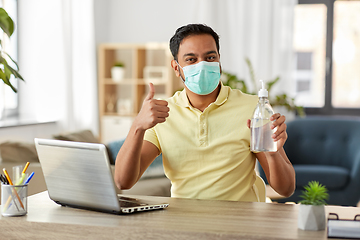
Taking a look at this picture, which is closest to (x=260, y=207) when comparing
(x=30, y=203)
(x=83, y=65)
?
(x=30, y=203)

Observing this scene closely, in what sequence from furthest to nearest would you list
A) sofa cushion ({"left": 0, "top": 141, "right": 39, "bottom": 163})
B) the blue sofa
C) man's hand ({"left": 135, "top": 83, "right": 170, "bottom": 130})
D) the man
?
the blue sofa < sofa cushion ({"left": 0, "top": 141, "right": 39, "bottom": 163}) < the man < man's hand ({"left": 135, "top": 83, "right": 170, "bottom": 130})

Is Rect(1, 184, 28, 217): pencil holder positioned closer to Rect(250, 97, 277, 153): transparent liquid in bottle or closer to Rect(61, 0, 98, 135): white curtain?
Rect(250, 97, 277, 153): transparent liquid in bottle

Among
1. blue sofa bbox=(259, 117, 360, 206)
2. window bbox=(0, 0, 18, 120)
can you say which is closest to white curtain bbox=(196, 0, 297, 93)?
blue sofa bbox=(259, 117, 360, 206)

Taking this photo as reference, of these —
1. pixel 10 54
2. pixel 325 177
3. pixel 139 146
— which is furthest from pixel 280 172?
pixel 10 54

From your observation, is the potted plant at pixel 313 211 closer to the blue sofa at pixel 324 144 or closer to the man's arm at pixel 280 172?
the man's arm at pixel 280 172

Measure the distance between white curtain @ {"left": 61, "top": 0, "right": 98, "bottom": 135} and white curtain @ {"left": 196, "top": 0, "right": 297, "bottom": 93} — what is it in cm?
128

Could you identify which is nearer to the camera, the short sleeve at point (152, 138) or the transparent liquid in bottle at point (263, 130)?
the transparent liquid in bottle at point (263, 130)

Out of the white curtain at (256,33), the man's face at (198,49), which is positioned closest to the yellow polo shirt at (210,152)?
the man's face at (198,49)

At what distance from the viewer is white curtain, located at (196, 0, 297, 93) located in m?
4.77

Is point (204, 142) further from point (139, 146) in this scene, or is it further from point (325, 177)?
point (325, 177)

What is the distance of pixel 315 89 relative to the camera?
4938 millimetres

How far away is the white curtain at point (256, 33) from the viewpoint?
15.6 feet

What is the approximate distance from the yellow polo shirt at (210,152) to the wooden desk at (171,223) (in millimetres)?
240

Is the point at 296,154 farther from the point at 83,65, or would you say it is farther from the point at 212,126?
the point at 212,126
